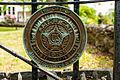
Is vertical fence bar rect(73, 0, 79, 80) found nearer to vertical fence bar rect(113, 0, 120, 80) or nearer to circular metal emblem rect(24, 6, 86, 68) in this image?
circular metal emblem rect(24, 6, 86, 68)

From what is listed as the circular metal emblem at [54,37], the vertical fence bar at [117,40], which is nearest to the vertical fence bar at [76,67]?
the circular metal emblem at [54,37]

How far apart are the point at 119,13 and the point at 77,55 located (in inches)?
22.2

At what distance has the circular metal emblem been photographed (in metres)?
3.31

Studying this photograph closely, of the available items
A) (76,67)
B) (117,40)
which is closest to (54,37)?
(76,67)

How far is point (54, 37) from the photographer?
335 cm

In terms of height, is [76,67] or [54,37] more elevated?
[54,37]

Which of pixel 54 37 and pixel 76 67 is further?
pixel 76 67

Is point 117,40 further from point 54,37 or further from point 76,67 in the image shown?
point 54,37

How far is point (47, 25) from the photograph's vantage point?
3.33 meters

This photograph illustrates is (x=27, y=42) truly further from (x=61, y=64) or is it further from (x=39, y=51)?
(x=61, y=64)

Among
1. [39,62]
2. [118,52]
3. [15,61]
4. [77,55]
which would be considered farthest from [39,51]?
[15,61]

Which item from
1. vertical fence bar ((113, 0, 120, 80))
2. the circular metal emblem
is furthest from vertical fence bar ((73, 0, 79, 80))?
vertical fence bar ((113, 0, 120, 80))

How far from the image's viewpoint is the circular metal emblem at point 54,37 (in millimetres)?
3314

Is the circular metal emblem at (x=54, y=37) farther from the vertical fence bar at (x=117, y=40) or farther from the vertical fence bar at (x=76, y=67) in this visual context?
the vertical fence bar at (x=117, y=40)
